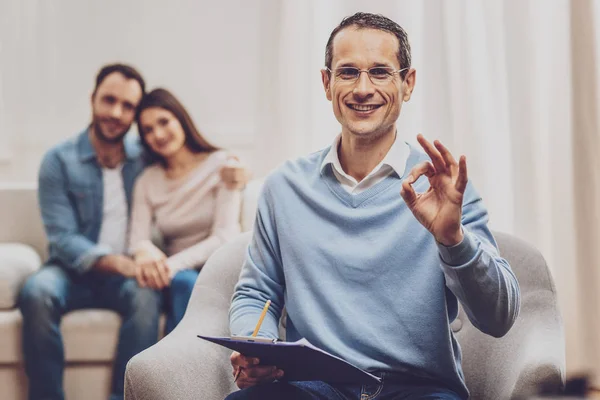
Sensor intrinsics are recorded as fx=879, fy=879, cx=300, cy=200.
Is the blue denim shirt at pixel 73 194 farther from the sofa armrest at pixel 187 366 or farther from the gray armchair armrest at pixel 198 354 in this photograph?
the sofa armrest at pixel 187 366

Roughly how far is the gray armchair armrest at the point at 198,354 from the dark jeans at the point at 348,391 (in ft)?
0.41

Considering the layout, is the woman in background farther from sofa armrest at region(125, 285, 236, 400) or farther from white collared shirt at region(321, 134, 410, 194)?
white collared shirt at region(321, 134, 410, 194)

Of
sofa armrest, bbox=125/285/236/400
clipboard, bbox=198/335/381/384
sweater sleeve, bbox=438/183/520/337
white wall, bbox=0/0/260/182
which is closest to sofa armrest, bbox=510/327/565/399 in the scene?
sweater sleeve, bbox=438/183/520/337

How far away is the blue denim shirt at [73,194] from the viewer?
285 centimetres

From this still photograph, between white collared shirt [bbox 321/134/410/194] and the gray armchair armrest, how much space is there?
360mm

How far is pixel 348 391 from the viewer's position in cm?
155

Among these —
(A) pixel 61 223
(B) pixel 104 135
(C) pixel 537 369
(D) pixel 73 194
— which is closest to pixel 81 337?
(A) pixel 61 223

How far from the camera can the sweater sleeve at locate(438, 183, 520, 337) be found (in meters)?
1.39

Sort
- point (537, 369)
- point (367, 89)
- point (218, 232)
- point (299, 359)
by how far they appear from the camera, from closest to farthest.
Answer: point (299, 359) < point (537, 369) < point (367, 89) < point (218, 232)

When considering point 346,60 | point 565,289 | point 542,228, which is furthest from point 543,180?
point 346,60

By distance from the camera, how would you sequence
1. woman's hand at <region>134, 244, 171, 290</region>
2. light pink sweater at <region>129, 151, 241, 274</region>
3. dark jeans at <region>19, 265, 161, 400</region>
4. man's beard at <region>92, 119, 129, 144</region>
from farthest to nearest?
man's beard at <region>92, 119, 129, 144</region> → light pink sweater at <region>129, 151, 241, 274</region> → woman's hand at <region>134, 244, 171, 290</region> → dark jeans at <region>19, 265, 161, 400</region>

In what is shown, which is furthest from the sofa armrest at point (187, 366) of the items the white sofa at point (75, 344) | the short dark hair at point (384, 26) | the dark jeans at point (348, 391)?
the white sofa at point (75, 344)

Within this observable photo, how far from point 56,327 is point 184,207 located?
557 millimetres

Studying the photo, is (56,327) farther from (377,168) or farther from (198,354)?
(377,168)
